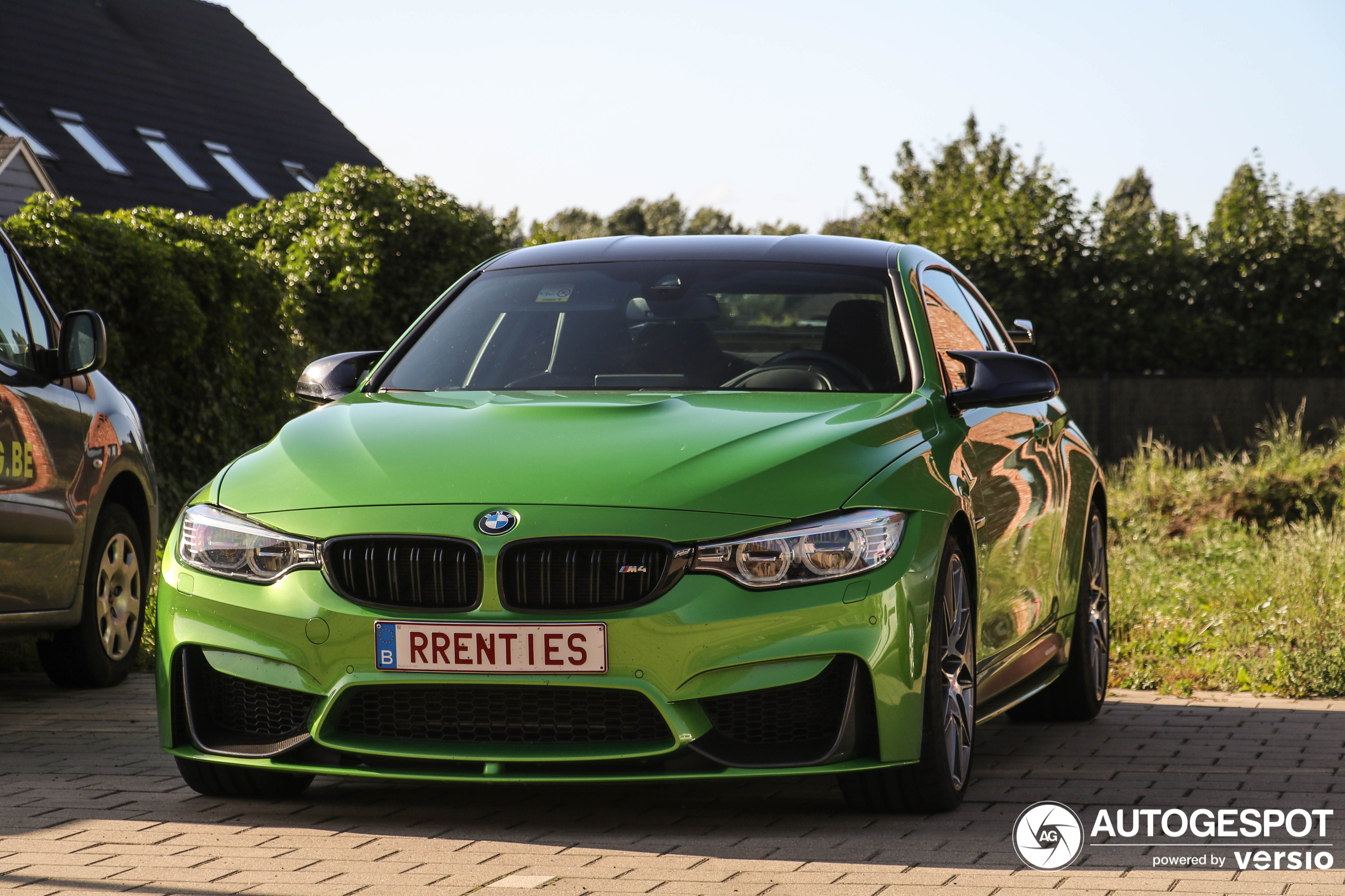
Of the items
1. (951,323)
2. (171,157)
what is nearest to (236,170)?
(171,157)

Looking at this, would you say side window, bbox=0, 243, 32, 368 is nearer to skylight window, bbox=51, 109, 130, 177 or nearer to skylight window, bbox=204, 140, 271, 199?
skylight window, bbox=51, 109, 130, 177

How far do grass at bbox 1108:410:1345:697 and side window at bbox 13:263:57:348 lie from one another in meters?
4.90

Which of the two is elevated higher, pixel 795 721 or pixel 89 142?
pixel 89 142

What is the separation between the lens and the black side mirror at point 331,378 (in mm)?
5691

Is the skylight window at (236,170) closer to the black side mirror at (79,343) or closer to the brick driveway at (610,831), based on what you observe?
the black side mirror at (79,343)

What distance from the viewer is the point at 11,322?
6.81m

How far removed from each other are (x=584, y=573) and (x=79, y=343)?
3.49m

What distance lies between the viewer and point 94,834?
177 inches

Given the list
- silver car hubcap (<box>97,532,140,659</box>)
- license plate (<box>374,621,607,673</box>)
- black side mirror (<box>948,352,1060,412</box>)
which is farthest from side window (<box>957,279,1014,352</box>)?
silver car hubcap (<box>97,532,140,659</box>)

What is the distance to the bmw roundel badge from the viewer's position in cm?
427

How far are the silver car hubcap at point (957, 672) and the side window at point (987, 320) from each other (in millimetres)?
2067

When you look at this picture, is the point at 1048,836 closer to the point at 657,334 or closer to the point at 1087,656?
the point at 657,334

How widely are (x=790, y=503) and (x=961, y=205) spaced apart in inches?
1073

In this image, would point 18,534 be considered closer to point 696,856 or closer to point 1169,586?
point 696,856
